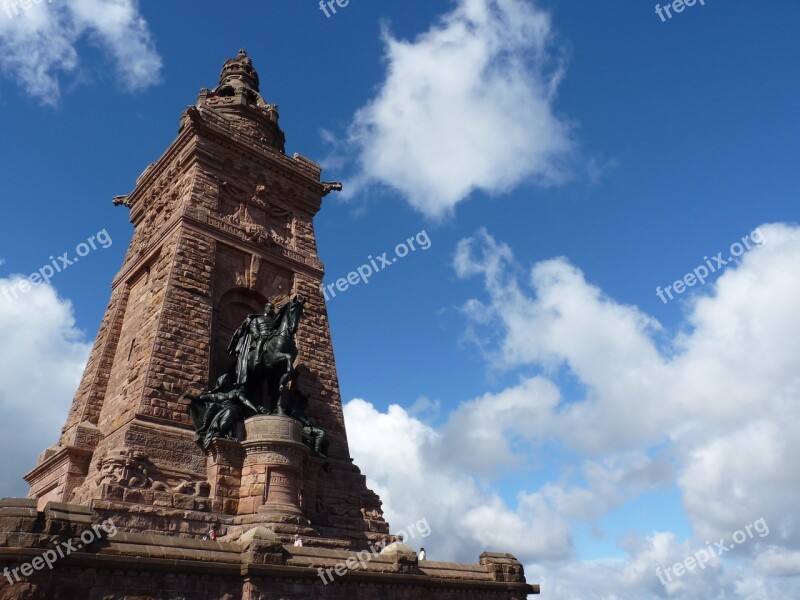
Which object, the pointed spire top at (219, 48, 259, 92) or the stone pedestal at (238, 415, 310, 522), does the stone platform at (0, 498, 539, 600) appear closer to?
the stone pedestal at (238, 415, 310, 522)

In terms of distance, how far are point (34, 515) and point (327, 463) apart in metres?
9.39

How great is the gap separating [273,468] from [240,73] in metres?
19.9

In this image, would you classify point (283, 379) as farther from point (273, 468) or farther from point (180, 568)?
point (180, 568)

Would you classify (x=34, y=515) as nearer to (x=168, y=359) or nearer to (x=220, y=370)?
(x=168, y=359)

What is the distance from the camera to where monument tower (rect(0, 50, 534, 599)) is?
11.8 meters

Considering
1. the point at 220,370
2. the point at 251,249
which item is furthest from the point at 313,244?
the point at 220,370

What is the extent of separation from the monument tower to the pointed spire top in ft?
7.52

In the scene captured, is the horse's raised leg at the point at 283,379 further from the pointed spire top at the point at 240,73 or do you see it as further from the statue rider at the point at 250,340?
the pointed spire top at the point at 240,73

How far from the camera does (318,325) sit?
71.3 feet

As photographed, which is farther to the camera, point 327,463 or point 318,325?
point 318,325

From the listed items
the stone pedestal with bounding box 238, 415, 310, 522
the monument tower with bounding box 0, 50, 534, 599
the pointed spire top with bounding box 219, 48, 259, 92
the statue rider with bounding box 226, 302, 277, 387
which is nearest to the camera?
the monument tower with bounding box 0, 50, 534, 599

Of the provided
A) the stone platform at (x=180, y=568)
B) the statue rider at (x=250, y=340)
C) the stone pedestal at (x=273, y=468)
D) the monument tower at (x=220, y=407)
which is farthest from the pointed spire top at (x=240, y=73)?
the stone platform at (x=180, y=568)

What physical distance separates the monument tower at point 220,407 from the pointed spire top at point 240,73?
2293 millimetres

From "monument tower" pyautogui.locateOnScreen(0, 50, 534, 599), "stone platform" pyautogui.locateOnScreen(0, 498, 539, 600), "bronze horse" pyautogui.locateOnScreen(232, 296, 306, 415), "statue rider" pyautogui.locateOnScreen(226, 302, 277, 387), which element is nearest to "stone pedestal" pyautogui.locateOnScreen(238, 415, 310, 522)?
"monument tower" pyautogui.locateOnScreen(0, 50, 534, 599)
